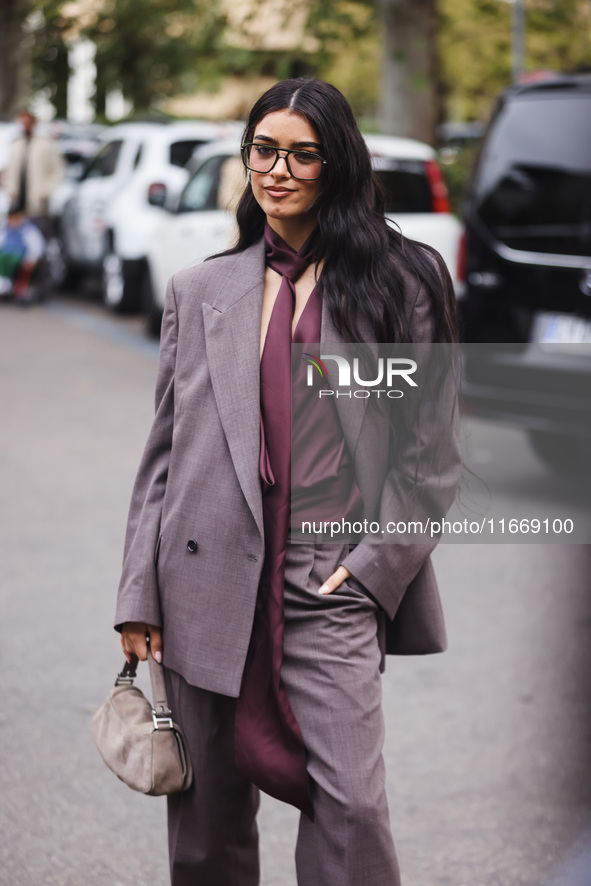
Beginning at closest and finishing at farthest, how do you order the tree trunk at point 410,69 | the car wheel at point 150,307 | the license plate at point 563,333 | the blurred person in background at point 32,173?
the license plate at point 563,333, the car wheel at point 150,307, the blurred person in background at point 32,173, the tree trunk at point 410,69

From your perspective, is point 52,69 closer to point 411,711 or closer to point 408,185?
point 408,185

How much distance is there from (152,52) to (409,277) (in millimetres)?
36151

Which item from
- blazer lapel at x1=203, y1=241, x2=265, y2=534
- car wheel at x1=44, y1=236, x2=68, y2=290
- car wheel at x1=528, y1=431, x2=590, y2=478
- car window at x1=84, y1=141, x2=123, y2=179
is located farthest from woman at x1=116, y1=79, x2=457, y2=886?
Result: car wheel at x1=44, y1=236, x2=68, y2=290

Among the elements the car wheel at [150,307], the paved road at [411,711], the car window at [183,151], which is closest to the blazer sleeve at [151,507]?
the paved road at [411,711]

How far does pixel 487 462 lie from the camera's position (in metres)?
7.81

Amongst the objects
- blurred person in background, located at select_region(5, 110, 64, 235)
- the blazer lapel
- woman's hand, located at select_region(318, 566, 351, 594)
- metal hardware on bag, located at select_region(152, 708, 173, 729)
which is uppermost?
the blazer lapel

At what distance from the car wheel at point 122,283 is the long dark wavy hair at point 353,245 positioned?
11.1 meters

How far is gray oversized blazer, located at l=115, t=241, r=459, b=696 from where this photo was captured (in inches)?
93.7

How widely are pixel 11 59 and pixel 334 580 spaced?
1047 inches

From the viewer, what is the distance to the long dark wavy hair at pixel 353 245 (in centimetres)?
238

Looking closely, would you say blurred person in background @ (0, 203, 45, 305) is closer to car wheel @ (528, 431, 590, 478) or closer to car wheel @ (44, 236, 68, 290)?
car wheel @ (44, 236, 68, 290)

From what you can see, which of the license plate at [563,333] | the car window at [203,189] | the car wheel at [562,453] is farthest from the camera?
the car window at [203,189]

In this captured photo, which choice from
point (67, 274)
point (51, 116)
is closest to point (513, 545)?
point (67, 274)

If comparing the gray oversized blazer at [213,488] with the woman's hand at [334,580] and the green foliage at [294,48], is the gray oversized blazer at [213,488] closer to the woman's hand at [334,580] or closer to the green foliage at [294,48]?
the woman's hand at [334,580]
